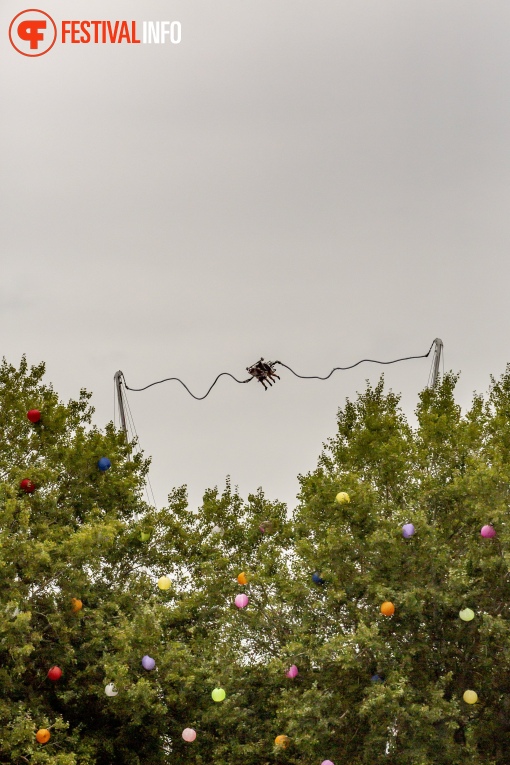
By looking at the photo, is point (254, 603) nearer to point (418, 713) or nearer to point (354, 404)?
point (418, 713)

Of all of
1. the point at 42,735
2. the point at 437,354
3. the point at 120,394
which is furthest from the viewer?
the point at 120,394

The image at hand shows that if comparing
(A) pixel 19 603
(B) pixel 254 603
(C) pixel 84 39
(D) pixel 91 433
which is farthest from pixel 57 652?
(C) pixel 84 39

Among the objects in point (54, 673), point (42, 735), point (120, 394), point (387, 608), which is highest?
point (120, 394)

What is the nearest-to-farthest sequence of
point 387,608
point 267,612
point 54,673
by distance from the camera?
point 387,608, point 54,673, point 267,612

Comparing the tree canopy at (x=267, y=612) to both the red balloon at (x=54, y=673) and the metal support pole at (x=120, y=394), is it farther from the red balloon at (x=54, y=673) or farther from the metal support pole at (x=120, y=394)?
the metal support pole at (x=120, y=394)

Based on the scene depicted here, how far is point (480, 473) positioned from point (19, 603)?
9.67 meters

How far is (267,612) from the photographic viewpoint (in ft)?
88.0

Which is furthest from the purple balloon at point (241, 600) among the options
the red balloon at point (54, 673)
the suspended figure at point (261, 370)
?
the suspended figure at point (261, 370)

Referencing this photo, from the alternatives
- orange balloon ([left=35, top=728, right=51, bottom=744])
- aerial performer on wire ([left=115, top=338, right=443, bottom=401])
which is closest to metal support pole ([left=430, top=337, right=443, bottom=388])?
aerial performer on wire ([left=115, top=338, right=443, bottom=401])

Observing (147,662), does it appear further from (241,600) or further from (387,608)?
(387,608)

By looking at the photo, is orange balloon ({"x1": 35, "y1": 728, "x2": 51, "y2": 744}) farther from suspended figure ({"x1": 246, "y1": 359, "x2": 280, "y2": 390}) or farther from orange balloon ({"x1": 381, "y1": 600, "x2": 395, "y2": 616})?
suspended figure ({"x1": 246, "y1": 359, "x2": 280, "y2": 390})

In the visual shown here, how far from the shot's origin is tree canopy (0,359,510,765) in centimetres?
2477

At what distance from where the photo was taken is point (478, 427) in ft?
97.9

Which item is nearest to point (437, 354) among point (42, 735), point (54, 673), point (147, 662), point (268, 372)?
point (268, 372)
